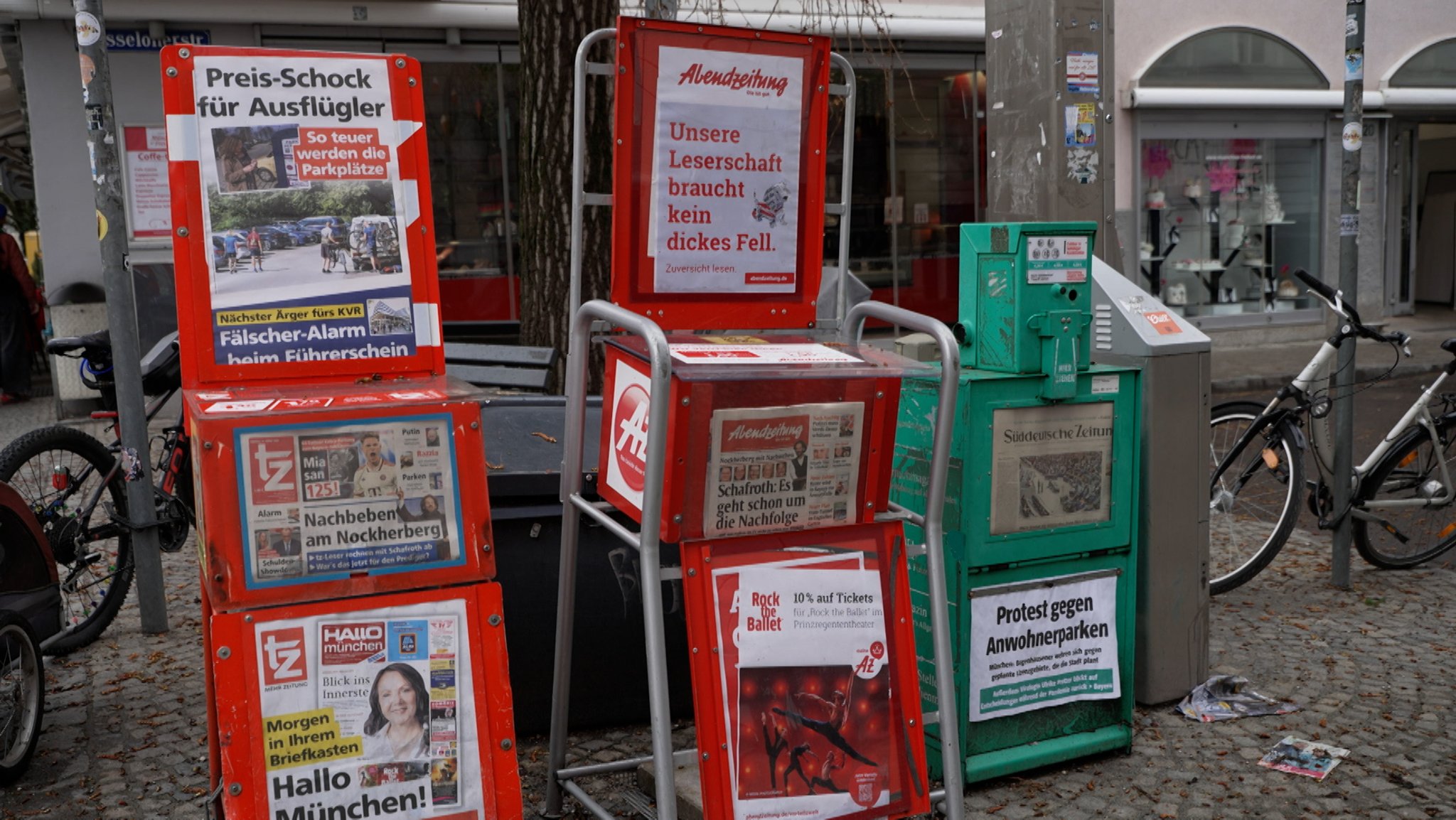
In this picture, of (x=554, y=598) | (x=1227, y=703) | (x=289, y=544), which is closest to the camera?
(x=289, y=544)

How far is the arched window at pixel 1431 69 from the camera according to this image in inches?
624

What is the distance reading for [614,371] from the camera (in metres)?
3.14

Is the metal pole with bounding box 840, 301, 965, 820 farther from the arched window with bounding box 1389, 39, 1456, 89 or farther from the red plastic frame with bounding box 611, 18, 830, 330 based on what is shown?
the arched window with bounding box 1389, 39, 1456, 89

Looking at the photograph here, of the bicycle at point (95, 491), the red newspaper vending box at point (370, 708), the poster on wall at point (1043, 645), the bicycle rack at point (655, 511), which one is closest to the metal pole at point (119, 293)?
the bicycle at point (95, 491)

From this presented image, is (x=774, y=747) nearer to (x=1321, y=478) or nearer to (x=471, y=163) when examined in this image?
(x=1321, y=478)

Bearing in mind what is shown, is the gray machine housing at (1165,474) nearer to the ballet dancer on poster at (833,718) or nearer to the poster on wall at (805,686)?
the poster on wall at (805,686)

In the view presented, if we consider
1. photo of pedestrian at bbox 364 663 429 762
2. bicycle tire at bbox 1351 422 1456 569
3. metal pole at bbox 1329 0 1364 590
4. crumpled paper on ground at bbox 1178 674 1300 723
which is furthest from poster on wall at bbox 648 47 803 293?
bicycle tire at bbox 1351 422 1456 569

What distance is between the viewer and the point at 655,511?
2727 mm

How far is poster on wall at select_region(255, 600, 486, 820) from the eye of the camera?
105 inches

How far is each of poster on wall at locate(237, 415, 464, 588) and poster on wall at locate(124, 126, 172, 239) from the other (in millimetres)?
9321

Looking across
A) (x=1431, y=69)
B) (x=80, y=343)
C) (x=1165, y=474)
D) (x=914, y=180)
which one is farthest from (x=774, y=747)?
(x=1431, y=69)

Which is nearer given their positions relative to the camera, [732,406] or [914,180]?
[732,406]

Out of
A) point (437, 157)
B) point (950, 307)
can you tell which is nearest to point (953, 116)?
point (950, 307)

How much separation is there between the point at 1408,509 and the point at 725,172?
4.24 m
